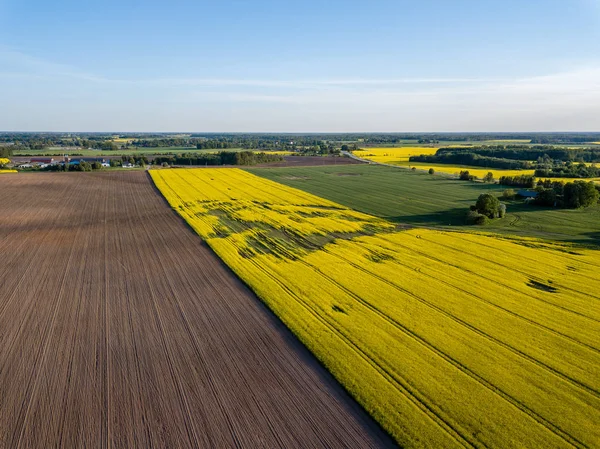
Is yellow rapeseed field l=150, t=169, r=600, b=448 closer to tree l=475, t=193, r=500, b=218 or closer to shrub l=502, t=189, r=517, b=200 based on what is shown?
tree l=475, t=193, r=500, b=218

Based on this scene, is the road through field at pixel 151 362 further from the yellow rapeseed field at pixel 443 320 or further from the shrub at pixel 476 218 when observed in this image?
the shrub at pixel 476 218

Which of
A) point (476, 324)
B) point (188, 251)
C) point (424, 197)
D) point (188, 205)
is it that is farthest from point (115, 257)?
point (424, 197)

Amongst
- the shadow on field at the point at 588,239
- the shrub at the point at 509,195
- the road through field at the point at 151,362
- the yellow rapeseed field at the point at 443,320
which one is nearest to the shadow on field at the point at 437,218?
the yellow rapeseed field at the point at 443,320

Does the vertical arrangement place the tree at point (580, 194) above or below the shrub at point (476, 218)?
above

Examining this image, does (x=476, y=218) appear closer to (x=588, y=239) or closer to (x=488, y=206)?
(x=488, y=206)

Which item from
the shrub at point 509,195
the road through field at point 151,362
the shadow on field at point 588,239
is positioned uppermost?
the shrub at point 509,195

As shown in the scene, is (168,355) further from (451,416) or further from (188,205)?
(188,205)
